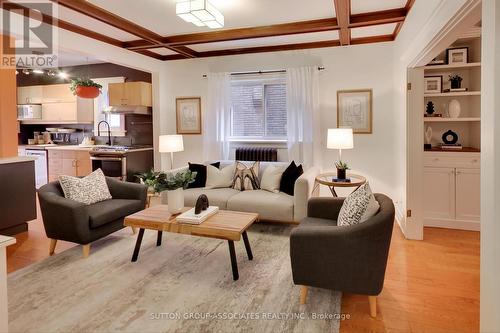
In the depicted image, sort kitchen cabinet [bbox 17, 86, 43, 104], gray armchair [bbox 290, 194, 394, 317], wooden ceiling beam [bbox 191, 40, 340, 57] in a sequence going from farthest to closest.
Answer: kitchen cabinet [bbox 17, 86, 43, 104]
wooden ceiling beam [bbox 191, 40, 340, 57]
gray armchair [bbox 290, 194, 394, 317]

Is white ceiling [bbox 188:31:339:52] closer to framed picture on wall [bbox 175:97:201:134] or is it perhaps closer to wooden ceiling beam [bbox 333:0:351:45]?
wooden ceiling beam [bbox 333:0:351:45]

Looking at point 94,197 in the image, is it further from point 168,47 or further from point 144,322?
point 168,47

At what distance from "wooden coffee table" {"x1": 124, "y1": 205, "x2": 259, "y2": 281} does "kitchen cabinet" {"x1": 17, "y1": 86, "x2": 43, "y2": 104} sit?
18.2 ft

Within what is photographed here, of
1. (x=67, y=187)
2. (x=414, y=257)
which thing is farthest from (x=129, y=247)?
(x=414, y=257)

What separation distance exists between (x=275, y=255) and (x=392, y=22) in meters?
3.07

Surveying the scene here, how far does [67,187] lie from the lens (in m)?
3.41

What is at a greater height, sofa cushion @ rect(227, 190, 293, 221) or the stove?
the stove

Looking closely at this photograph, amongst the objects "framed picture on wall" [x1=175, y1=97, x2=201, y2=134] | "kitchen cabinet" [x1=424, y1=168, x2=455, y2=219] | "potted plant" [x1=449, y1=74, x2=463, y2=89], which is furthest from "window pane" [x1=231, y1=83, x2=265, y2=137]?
"potted plant" [x1=449, y1=74, x2=463, y2=89]

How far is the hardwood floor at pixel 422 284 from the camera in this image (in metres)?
2.14

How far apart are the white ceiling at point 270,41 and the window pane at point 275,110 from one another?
28.0 inches

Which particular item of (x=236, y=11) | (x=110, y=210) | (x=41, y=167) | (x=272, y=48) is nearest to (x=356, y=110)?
(x=272, y=48)

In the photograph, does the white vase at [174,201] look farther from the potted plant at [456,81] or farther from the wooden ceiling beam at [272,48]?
the potted plant at [456,81]

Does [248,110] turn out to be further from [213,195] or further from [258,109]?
[213,195]

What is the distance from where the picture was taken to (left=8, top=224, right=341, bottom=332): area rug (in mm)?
2117
